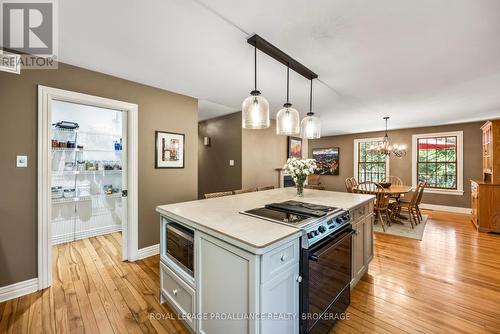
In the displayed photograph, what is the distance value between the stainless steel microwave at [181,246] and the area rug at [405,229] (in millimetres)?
3832

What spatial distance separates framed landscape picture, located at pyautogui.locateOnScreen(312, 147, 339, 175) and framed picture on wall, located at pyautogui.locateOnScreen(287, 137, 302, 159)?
91.2 inches

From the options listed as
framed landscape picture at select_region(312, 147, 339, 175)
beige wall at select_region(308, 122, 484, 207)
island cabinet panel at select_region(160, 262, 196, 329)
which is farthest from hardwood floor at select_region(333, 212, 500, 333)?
framed landscape picture at select_region(312, 147, 339, 175)

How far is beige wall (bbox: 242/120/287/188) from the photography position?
14.2 ft

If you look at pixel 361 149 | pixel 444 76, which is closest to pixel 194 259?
pixel 444 76

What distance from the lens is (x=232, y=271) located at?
1.22 meters

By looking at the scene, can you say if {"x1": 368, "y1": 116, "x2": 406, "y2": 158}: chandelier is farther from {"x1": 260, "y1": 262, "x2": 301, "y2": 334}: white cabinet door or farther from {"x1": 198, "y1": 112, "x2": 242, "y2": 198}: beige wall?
{"x1": 260, "y1": 262, "x2": 301, "y2": 334}: white cabinet door

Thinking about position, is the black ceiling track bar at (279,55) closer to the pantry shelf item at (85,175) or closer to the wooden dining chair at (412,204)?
the pantry shelf item at (85,175)

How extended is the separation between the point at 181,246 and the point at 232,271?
619 mm

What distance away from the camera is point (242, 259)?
116cm

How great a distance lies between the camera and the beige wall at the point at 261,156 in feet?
14.2

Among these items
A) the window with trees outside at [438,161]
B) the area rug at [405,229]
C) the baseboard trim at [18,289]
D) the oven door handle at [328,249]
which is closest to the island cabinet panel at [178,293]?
the oven door handle at [328,249]

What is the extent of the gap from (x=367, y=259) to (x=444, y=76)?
2390mm

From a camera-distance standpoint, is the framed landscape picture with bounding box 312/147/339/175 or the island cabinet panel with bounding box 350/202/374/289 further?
the framed landscape picture with bounding box 312/147/339/175

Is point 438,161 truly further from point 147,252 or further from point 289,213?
point 147,252
